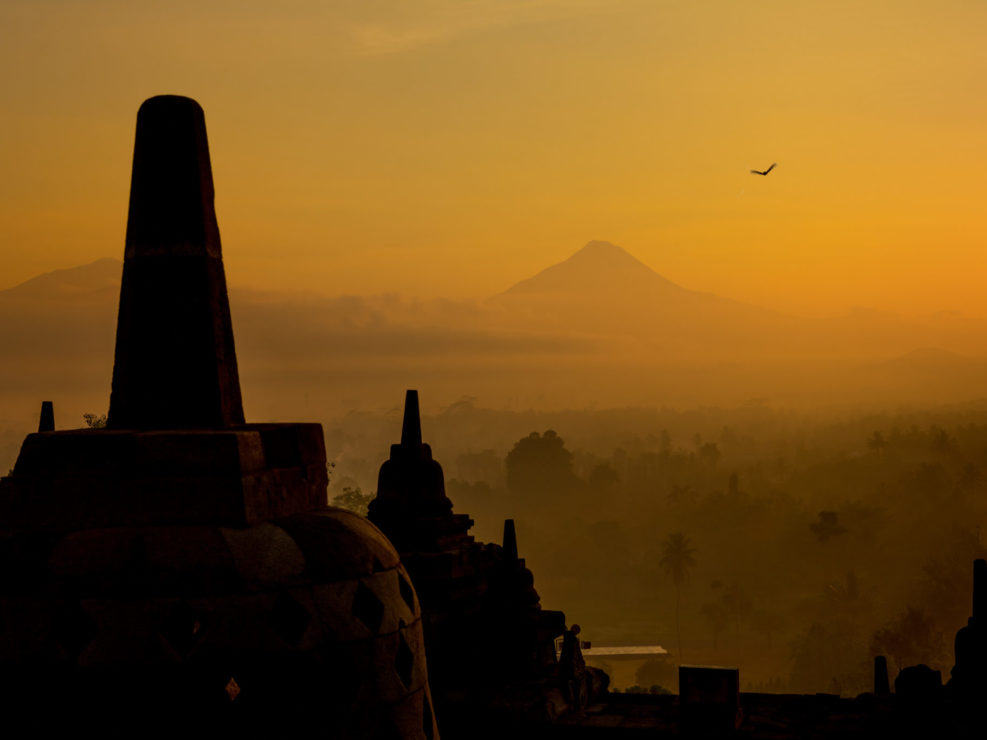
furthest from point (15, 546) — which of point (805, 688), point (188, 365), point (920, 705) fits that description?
point (805, 688)

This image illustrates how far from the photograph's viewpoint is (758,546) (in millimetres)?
145375

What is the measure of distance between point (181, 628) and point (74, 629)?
0.53m

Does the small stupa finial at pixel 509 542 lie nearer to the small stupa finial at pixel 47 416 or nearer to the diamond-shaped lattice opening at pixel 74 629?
the small stupa finial at pixel 47 416

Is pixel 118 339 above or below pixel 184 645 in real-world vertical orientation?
above

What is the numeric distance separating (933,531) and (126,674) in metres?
143

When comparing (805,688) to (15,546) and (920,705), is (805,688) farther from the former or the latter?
(15,546)

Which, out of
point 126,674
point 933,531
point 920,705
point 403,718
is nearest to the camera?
point 126,674

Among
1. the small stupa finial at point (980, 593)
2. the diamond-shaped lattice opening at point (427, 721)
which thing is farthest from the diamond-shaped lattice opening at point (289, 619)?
the small stupa finial at point (980, 593)

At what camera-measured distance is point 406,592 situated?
5926 millimetres

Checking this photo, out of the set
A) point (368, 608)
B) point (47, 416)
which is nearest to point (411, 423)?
point (47, 416)

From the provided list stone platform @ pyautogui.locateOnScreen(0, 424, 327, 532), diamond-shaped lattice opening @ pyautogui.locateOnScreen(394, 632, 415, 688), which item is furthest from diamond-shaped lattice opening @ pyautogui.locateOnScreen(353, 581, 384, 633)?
stone platform @ pyautogui.locateOnScreen(0, 424, 327, 532)

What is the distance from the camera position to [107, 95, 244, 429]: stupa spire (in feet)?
19.1

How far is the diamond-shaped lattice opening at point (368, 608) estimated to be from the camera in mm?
5422

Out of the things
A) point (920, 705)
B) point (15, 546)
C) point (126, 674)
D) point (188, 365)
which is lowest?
point (920, 705)
